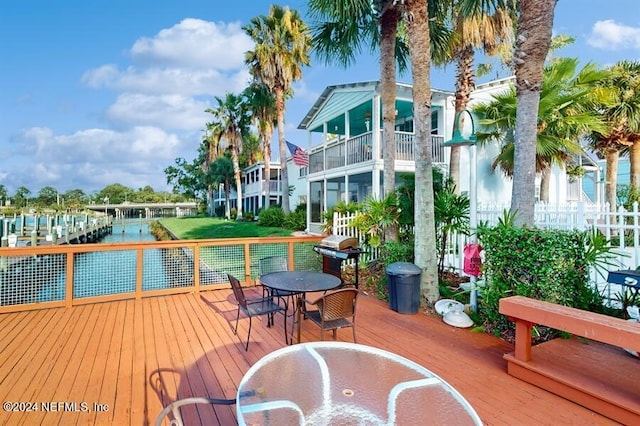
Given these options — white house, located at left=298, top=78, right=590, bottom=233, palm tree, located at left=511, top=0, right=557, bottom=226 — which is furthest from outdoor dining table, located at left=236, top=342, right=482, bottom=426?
white house, located at left=298, top=78, right=590, bottom=233

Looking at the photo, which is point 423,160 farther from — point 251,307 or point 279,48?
point 279,48

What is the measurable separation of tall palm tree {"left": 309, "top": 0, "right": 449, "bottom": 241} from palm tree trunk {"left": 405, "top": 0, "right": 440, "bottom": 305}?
A: 687 mm

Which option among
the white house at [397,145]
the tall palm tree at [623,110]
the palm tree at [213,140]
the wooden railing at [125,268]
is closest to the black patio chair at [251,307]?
the wooden railing at [125,268]

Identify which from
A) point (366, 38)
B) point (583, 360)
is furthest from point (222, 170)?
point (583, 360)

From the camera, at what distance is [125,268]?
5637mm

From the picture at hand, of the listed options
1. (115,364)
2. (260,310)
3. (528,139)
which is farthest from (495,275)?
(115,364)

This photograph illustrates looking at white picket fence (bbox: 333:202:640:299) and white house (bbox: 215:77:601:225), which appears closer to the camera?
white picket fence (bbox: 333:202:640:299)

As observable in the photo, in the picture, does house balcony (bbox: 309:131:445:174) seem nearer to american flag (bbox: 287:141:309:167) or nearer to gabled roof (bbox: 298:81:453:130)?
american flag (bbox: 287:141:309:167)

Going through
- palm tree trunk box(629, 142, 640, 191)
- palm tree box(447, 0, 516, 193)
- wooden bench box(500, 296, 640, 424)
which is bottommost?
wooden bench box(500, 296, 640, 424)

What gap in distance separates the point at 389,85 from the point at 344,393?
631 cm

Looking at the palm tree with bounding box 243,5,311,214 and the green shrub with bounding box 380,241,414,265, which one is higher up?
the palm tree with bounding box 243,5,311,214

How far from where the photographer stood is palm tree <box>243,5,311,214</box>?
17250 mm

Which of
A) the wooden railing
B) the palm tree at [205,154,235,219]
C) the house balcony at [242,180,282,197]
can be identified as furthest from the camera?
the palm tree at [205,154,235,219]

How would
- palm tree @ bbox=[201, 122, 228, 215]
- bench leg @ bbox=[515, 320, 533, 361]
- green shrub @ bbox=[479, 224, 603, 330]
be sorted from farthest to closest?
1. palm tree @ bbox=[201, 122, 228, 215]
2. green shrub @ bbox=[479, 224, 603, 330]
3. bench leg @ bbox=[515, 320, 533, 361]
